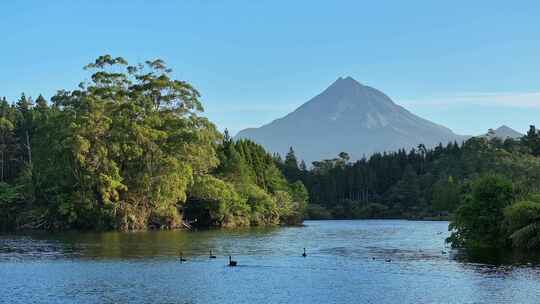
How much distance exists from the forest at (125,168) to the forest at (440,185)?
95.9ft

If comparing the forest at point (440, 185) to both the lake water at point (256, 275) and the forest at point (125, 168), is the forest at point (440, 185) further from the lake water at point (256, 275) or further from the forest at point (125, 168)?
the forest at point (125, 168)

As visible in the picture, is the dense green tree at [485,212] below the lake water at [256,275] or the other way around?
the other way around

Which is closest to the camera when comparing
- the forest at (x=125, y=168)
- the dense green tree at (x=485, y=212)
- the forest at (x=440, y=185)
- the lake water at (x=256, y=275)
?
the lake water at (x=256, y=275)

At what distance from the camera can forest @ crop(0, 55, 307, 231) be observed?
72.8 meters

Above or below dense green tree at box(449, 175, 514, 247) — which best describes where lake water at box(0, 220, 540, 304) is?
below

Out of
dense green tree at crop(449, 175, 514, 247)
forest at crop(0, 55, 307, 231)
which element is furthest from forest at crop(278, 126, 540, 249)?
forest at crop(0, 55, 307, 231)

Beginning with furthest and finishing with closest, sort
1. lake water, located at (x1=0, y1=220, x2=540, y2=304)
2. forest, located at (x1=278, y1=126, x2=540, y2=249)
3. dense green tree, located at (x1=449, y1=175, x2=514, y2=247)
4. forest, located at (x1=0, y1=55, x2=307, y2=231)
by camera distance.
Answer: forest, located at (x1=0, y1=55, x2=307, y2=231) → forest, located at (x1=278, y1=126, x2=540, y2=249) → dense green tree, located at (x1=449, y1=175, x2=514, y2=247) → lake water, located at (x1=0, y1=220, x2=540, y2=304)

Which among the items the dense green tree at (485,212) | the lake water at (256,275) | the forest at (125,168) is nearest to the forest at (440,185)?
the dense green tree at (485,212)

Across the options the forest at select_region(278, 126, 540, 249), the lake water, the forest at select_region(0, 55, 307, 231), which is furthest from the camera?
the forest at select_region(0, 55, 307, 231)

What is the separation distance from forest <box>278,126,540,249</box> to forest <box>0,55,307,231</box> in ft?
95.9

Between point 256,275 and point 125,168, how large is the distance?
44.5 m

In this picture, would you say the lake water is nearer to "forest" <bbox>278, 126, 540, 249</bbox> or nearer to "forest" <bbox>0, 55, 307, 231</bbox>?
"forest" <bbox>278, 126, 540, 249</bbox>

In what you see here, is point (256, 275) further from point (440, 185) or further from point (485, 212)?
point (440, 185)

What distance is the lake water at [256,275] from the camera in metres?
28.8
